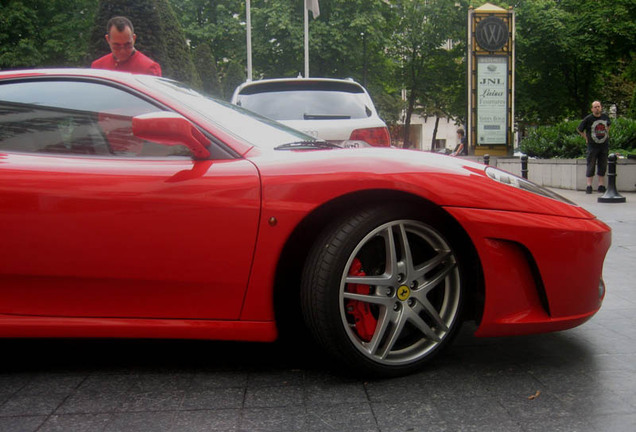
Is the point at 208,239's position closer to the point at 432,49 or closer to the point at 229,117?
the point at 229,117

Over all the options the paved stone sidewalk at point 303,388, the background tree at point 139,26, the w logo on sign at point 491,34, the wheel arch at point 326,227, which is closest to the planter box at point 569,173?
the w logo on sign at point 491,34

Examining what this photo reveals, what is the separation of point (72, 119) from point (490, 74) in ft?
59.3

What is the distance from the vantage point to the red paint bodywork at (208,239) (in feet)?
8.93

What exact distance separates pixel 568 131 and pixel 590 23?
62.2ft

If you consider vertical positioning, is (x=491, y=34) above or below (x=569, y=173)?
above

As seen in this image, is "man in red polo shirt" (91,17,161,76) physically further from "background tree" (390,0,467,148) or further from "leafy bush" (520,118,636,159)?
"background tree" (390,0,467,148)

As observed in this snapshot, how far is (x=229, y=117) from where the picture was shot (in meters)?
3.17

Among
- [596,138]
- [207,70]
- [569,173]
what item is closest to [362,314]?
[596,138]

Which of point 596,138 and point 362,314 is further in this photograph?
point 596,138

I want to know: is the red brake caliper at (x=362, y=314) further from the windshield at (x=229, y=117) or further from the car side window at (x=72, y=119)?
the car side window at (x=72, y=119)

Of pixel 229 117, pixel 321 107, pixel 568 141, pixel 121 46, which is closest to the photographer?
pixel 229 117

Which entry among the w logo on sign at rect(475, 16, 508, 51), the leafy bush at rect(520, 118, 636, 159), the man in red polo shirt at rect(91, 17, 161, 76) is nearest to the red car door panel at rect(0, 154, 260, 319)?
the man in red polo shirt at rect(91, 17, 161, 76)

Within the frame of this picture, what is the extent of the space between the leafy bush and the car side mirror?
1424 cm

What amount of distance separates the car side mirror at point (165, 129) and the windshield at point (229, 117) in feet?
0.80
